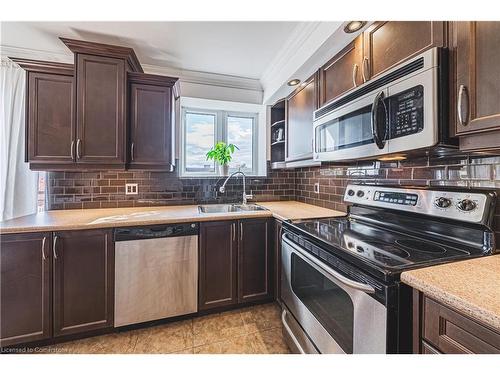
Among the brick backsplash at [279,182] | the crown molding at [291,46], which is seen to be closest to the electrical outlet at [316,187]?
the brick backsplash at [279,182]

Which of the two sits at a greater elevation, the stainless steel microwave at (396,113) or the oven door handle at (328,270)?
the stainless steel microwave at (396,113)

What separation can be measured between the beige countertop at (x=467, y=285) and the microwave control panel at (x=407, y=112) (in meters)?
0.58

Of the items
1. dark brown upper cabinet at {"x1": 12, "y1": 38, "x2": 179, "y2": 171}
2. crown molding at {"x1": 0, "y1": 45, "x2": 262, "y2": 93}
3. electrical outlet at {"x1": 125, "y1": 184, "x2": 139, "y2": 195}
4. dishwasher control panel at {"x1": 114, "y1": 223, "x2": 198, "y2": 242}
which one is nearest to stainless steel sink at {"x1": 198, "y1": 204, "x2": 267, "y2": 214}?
dishwasher control panel at {"x1": 114, "y1": 223, "x2": 198, "y2": 242}

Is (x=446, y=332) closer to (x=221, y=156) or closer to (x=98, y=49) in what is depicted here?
(x=221, y=156)

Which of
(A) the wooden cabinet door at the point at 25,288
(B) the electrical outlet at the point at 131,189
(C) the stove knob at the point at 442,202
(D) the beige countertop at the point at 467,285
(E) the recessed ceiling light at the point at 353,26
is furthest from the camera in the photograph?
(B) the electrical outlet at the point at 131,189

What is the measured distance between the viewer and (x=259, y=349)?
1620 mm

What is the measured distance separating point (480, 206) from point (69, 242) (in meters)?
2.41

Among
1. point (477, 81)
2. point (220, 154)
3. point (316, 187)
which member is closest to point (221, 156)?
point (220, 154)

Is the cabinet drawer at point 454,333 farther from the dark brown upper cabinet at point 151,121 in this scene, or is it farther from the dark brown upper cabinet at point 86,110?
the dark brown upper cabinet at point 86,110

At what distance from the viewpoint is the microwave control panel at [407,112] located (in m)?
1.01

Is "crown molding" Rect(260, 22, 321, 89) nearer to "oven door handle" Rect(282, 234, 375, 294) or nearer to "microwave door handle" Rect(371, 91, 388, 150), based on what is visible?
"microwave door handle" Rect(371, 91, 388, 150)

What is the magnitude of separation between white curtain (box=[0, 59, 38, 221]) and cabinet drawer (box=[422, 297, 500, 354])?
288cm

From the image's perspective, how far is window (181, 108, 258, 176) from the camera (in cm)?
269
